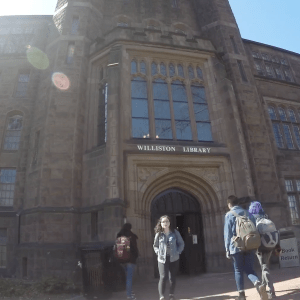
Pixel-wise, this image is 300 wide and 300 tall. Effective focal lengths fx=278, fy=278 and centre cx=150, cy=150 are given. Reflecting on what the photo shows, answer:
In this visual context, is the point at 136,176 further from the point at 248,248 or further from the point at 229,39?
the point at 229,39

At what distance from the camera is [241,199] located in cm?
1145

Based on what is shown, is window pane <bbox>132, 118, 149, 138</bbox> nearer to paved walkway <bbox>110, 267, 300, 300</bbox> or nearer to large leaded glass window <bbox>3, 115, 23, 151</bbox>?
paved walkway <bbox>110, 267, 300, 300</bbox>

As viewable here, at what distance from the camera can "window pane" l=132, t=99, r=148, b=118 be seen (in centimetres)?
1251

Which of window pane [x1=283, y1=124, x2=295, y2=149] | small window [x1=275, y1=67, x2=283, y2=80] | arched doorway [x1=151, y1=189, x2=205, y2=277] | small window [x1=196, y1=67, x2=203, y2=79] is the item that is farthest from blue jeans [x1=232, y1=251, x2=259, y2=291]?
small window [x1=275, y1=67, x2=283, y2=80]

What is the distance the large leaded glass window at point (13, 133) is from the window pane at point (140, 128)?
6.71m

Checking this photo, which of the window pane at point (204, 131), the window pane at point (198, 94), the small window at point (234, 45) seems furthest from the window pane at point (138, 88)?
the small window at point (234, 45)

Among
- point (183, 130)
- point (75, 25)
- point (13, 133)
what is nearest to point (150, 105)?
point (183, 130)

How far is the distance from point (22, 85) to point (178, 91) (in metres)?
9.34

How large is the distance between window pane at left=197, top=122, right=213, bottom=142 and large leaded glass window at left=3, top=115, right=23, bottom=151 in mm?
9378

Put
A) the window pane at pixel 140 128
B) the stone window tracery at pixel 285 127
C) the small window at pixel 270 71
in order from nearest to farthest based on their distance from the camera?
the window pane at pixel 140 128
the stone window tracery at pixel 285 127
the small window at pixel 270 71

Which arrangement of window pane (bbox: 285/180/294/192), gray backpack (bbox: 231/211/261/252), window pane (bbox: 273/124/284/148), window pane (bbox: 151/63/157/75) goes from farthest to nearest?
window pane (bbox: 273/124/284/148)
window pane (bbox: 285/180/294/192)
window pane (bbox: 151/63/157/75)
gray backpack (bbox: 231/211/261/252)

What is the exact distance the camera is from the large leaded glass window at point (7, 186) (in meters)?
13.5

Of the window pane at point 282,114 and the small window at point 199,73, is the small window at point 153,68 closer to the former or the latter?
the small window at point 199,73

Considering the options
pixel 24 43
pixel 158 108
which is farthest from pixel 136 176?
pixel 24 43
